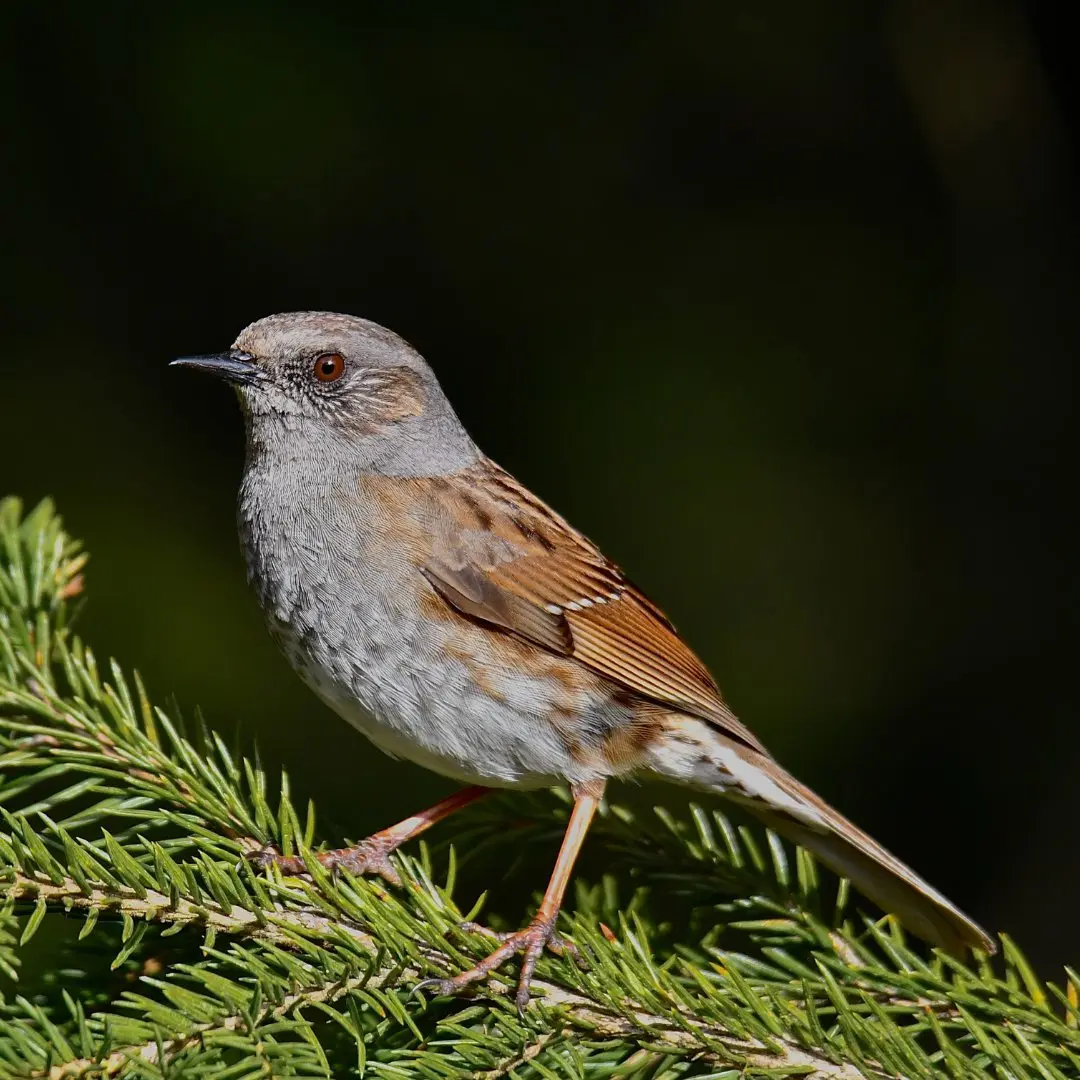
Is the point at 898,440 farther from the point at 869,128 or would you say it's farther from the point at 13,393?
the point at 13,393

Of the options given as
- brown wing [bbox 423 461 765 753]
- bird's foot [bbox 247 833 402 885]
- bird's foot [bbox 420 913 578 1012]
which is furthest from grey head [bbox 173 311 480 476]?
bird's foot [bbox 420 913 578 1012]

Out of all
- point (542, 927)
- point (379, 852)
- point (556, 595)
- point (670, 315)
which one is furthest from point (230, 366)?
point (670, 315)

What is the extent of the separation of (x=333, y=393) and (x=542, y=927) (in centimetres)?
151

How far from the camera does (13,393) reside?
5078 millimetres

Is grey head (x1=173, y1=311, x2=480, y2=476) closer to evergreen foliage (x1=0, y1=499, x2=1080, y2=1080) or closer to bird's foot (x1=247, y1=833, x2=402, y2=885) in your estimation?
evergreen foliage (x1=0, y1=499, x2=1080, y2=1080)

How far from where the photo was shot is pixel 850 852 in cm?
338

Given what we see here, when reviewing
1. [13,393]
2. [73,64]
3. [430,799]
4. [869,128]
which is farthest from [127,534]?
[869,128]

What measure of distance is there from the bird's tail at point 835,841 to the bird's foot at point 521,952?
29.2 inches

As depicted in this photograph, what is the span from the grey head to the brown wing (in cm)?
19

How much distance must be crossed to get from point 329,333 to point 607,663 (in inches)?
43.6

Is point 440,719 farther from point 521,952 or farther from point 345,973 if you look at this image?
point 345,973

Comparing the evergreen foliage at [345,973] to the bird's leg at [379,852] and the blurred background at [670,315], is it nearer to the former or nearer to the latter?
the bird's leg at [379,852]

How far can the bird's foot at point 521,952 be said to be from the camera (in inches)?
99.9

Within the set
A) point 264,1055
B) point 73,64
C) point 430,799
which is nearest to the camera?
point 264,1055
